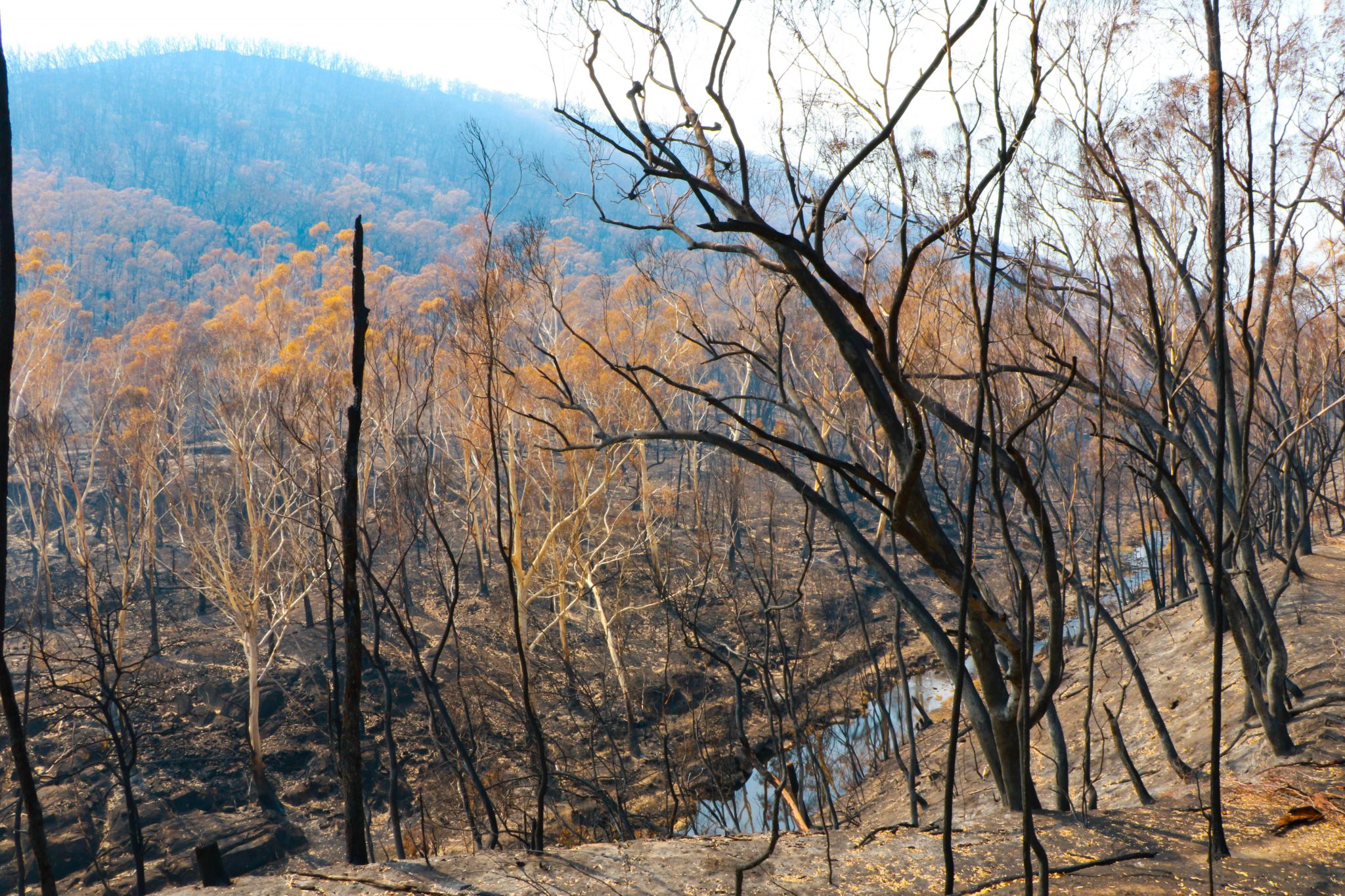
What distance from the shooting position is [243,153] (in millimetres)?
103750

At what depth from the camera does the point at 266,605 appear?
1820 cm

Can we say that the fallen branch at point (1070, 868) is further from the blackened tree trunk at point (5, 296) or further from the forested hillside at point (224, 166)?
the forested hillside at point (224, 166)

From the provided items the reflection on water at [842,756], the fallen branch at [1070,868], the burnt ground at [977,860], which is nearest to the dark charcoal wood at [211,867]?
the burnt ground at [977,860]

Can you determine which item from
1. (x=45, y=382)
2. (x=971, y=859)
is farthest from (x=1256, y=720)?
(x=45, y=382)

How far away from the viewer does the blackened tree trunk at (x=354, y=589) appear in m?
3.66

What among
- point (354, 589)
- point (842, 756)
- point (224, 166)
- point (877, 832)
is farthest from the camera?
point (224, 166)


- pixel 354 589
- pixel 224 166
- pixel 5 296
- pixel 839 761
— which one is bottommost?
pixel 839 761

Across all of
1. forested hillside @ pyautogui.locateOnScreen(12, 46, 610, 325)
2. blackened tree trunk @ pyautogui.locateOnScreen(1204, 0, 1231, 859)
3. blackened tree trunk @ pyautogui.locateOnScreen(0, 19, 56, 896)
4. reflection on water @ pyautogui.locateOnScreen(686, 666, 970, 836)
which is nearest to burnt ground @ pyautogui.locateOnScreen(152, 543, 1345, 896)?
blackened tree trunk @ pyautogui.locateOnScreen(1204, 0, 1231, 859)

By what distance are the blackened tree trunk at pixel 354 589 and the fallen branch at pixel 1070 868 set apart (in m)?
2.78

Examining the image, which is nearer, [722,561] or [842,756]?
[842,756]

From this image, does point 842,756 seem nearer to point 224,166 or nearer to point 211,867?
point 211,867

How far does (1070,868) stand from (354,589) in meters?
3.41

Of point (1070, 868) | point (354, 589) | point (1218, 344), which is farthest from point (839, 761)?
point (1218, 344)

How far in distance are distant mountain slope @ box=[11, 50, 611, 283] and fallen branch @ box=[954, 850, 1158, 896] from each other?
59.8m
